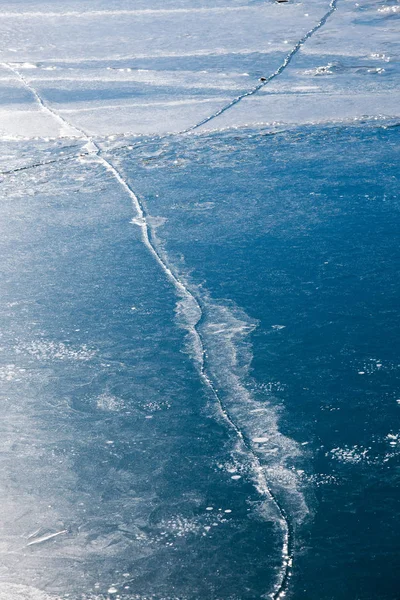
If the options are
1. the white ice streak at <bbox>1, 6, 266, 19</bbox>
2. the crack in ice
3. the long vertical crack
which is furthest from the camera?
the white ice streak at <bbox>1, 6, 266, 19</bbox>

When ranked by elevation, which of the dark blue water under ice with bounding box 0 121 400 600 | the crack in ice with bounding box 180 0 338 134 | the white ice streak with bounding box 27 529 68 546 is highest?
the crack in ice with bounding box 180 0 338 134

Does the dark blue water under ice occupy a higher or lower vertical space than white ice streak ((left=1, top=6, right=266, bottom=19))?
lower

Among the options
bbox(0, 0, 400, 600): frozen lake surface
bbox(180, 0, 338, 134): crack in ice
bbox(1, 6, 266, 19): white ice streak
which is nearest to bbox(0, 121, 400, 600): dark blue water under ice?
Result: bbox(0, 0, 400, 600): frozen lake surface

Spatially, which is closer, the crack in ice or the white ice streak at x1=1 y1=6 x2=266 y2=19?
the crack in ice

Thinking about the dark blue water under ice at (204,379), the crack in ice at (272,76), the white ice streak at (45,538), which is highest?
the crack in ice at (272,76)

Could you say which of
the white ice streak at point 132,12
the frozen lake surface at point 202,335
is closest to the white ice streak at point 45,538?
the frozen lake surface at point 202,335

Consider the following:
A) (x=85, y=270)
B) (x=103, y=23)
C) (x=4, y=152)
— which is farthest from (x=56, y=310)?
(x=103, y=23)

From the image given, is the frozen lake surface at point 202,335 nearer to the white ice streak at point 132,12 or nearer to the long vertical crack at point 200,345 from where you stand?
the long vertical crack at point 200,345

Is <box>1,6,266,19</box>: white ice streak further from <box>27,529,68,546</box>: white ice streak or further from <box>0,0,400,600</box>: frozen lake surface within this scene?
<box>27,529,68,546</box>: white ice streak
